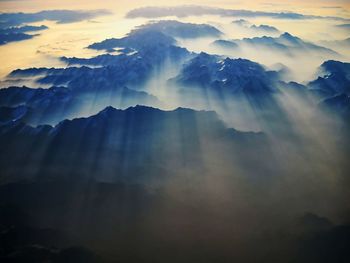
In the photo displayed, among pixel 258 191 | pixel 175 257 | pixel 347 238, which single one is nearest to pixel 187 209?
pixel 175 257

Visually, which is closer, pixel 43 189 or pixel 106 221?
pixel 106 221

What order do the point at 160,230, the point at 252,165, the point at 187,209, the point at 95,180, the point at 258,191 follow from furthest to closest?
the point at 252,165 → the point at 95,180 → the point at 258,191 → the point at 187,209 → the point at 160,230

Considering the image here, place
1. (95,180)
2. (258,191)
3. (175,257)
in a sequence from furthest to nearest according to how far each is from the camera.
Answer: (95,180), (258,191), (175,257)

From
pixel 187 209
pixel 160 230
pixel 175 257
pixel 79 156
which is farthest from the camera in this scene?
A: pixel 79 156

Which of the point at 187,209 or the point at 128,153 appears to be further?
the point at 128,153

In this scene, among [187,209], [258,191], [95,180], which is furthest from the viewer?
[95,180]

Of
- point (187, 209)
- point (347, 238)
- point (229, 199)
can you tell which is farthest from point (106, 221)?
point (347, 238)

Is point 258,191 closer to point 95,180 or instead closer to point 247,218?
point 247,218

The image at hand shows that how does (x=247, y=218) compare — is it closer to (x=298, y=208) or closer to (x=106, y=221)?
(x=298, y=208)
